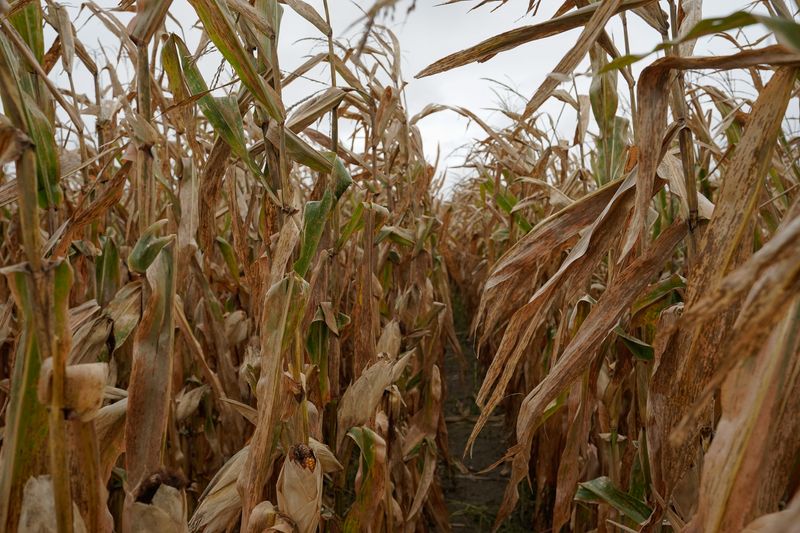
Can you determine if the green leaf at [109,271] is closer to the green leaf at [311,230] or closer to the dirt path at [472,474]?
the green leaf at [311,230]

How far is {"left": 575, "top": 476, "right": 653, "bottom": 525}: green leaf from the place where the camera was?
1014mm

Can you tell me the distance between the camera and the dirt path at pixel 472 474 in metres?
2.10

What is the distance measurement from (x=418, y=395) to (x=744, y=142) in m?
1.65

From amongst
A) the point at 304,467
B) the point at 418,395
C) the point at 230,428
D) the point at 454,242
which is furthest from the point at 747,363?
Result: the point at 454,242

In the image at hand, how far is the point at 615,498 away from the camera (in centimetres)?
104

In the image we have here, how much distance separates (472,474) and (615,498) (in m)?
1.43

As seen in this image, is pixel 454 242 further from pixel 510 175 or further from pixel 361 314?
pixel 361 314

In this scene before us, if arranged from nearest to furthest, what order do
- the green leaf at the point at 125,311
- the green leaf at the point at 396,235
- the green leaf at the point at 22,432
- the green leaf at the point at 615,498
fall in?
the green leaf at the point at 22,432 → the green leaf at the point at 125,311 → the green leaf at the point at 615,498 → the green leaf at the point at 396,235

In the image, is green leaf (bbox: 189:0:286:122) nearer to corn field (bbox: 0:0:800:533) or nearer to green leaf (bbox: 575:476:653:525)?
corn field (bbox: 0:0:800:533)

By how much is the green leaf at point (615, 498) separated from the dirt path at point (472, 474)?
3.41 feet

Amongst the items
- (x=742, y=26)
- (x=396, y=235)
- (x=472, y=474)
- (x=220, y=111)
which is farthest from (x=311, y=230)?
(x=472, y=474)

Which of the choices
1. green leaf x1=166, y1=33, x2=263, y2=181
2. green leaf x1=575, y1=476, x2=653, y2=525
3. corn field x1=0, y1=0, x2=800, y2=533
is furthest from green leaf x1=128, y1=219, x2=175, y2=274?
green leaf x1=575, y1=476, x2=653, y2=525

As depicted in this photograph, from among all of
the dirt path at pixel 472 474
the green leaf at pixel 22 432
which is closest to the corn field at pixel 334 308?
the green leaf at pixel 22 432

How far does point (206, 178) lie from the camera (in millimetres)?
954
